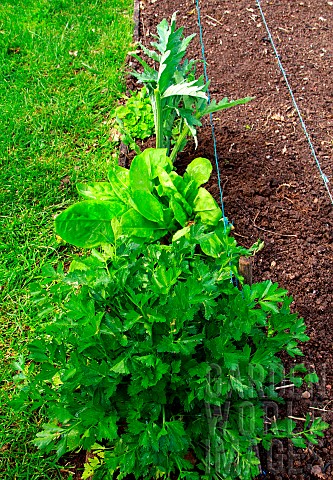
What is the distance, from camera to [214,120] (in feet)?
10.6

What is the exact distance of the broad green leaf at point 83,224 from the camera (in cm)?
224

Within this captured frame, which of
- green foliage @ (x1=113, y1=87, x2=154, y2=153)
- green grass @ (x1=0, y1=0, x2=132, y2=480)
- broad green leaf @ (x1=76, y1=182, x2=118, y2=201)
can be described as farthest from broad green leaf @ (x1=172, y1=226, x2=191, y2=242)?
green foliage @ (x1=113, y1=87, x2=154, y2=153)

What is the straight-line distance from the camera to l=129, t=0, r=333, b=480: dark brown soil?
2.16 metres

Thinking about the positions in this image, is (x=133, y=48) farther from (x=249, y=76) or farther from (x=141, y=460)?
(x=141, y=460)

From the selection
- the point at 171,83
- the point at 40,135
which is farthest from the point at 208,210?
the point at 40,135

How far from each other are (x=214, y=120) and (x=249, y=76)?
1.95ft

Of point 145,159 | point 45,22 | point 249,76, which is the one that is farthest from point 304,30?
point 145,159

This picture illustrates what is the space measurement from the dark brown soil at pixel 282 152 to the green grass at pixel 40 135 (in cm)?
49

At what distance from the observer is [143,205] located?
87.0 inches

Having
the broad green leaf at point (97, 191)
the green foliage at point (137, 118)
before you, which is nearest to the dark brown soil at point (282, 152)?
the green foliage at point (137, 118)

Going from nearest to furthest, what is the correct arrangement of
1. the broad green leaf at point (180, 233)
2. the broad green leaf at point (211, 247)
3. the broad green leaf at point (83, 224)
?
the broad green leaf at point (211, 247) < the broad green leaf at point (180, 233) < the broad green leaf at point (83, 224)

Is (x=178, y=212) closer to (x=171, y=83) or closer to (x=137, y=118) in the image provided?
(x=171, y=83)

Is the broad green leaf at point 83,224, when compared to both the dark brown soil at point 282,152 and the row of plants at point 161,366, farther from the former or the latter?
the dark brown soil at point 282,152

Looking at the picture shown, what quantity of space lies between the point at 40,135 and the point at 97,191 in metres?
1.03
